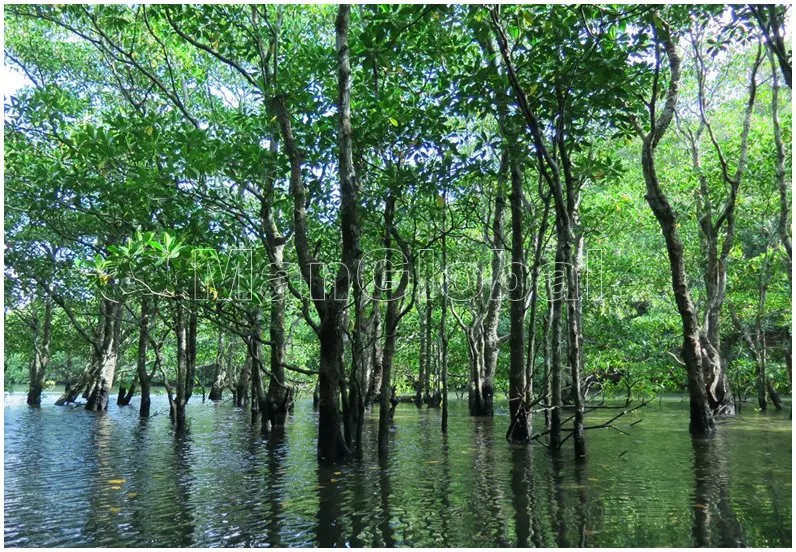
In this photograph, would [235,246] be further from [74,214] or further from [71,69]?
[71,69]

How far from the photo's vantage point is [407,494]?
8.80m

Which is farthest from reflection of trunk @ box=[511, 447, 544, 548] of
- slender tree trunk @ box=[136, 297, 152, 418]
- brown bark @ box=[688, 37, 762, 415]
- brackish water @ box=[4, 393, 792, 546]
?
slender tree trunk @ box=[136, 297, 152, 418]

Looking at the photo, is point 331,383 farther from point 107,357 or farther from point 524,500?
point 107,357

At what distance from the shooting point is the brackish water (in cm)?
667

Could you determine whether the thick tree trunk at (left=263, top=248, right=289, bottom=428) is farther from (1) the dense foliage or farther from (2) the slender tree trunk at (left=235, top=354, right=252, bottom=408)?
(2) the slender tree trunk at (left=235, top=354, right=252, bottom=408)

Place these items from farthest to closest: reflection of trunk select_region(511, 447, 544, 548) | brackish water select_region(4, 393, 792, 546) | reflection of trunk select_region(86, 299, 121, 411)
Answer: reflection of trunk select_region(86, 299, 121, 411)
brackish water select_region(4, 393, 792, 546)
reflection of trunk select_region(511, 447, 544, 548)

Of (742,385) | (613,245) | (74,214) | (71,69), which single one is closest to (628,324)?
(613,245)

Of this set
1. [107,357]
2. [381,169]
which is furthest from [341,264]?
[107,357]

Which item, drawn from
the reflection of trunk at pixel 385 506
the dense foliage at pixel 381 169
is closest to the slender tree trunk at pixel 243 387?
the dense foliage at pixel 381 169

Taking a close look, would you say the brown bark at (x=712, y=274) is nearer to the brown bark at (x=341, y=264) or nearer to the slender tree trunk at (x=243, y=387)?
the brown bark at (x=341, y=264)

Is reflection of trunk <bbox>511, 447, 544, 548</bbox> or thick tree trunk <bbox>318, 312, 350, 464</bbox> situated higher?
thick tree trunk <bbox>318, 312, 350, 464</bbox>

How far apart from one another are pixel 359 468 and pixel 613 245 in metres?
21.2

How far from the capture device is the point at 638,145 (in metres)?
29.9

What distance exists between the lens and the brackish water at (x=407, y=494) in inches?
263
